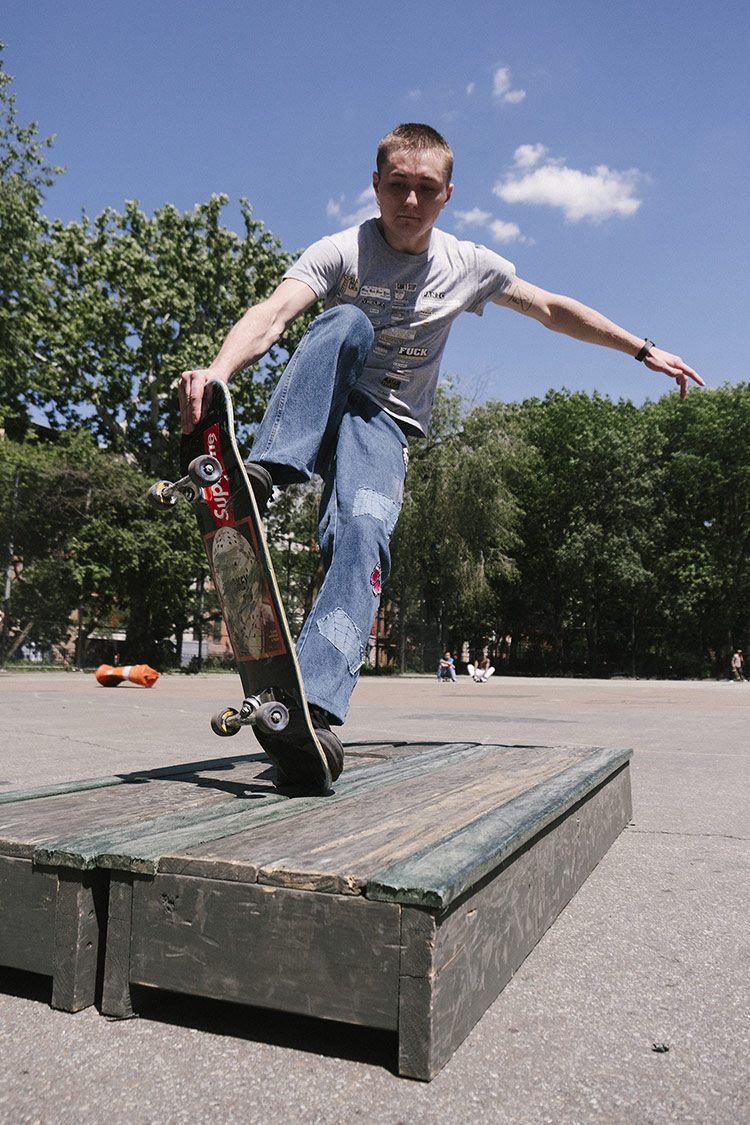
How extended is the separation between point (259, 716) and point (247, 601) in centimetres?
35

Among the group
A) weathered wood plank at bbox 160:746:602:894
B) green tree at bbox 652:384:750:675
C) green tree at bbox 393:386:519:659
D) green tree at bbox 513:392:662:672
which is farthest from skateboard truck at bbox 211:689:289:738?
green tree at bbox 652:384:750:675

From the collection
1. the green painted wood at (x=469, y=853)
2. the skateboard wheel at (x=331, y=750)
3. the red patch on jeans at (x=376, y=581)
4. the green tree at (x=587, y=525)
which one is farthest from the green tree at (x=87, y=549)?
the green painted wood at (x=469, y=853)

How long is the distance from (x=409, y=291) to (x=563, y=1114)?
2.66m

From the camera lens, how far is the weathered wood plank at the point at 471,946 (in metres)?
1.31

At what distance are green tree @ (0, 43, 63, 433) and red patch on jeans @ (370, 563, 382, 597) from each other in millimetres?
24357

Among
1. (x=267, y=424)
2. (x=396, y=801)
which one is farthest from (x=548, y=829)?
(x=267, y=424)

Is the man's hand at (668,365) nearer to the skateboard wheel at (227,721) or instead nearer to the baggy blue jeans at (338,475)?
the baggy blue jeans at (338,475)

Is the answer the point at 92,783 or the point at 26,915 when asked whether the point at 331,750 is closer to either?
the point at 92,783

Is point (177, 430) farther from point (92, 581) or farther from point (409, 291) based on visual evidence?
point (409, 291)

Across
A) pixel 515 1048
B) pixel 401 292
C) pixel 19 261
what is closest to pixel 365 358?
pixel 401 292

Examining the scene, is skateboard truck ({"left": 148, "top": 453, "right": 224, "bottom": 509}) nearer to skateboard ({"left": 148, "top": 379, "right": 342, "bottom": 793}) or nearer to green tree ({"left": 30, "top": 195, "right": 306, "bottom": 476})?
skateboard ({"left": 148, "top": 379, "right": 342, "bottom": 793})

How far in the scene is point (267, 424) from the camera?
9.44 feet

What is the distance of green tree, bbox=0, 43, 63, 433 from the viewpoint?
78.8ft

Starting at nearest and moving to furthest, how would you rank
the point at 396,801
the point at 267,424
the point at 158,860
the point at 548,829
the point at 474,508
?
the point at 158,860 < the point at 548,829 < the point at 396,801 < the point at 267,424 < the point at 474,508
